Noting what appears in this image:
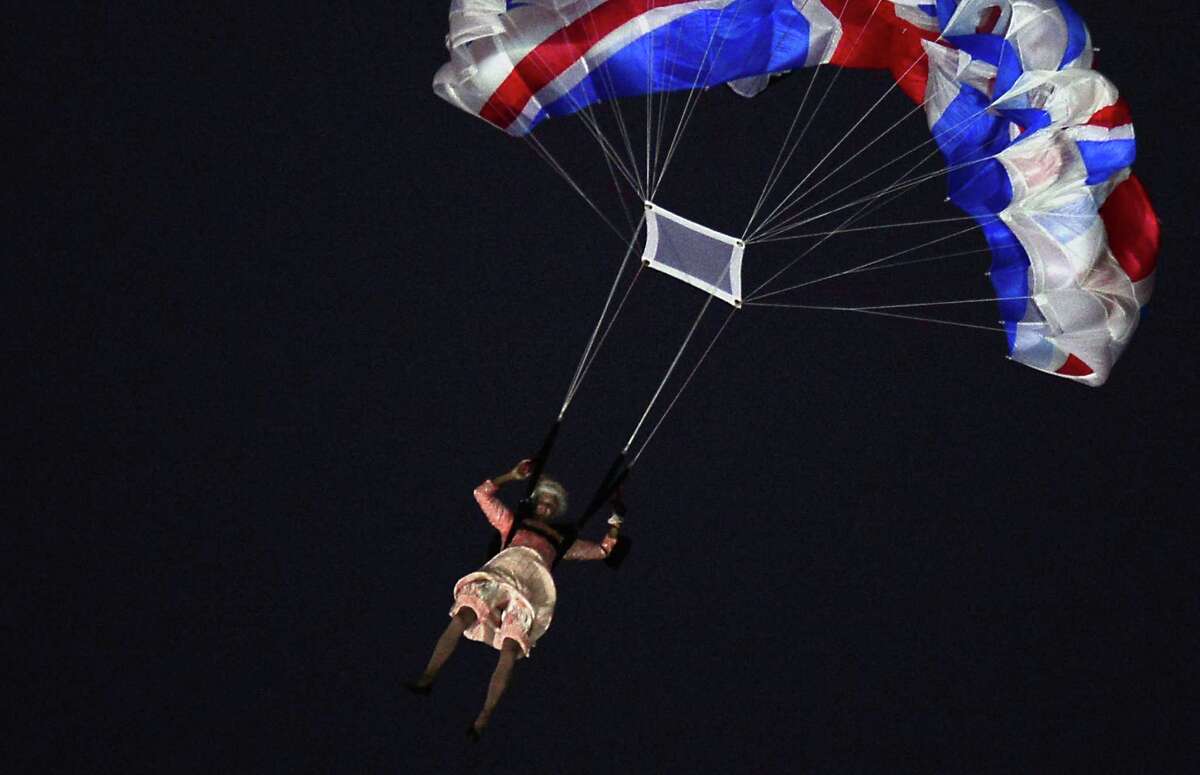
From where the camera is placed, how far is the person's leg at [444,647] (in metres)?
5.52

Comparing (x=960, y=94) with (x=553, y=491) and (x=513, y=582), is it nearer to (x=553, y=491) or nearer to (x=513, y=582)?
(x=553, y=491)

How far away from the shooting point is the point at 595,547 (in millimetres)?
6105

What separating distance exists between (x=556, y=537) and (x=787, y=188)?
1847mm

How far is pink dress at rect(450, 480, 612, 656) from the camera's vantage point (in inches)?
227

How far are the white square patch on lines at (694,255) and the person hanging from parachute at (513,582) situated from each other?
90 centimetres

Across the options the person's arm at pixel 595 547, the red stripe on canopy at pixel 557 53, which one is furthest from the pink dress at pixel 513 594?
the red stripe on canopy at pixel 557 53

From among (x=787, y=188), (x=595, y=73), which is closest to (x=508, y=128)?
(x=595, y=73)

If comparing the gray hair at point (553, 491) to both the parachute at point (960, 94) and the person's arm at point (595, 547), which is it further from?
the parachute at point (960, 94)

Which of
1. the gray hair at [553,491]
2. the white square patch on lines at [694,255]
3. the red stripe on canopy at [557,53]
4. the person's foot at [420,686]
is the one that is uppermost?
the red stripe on canopy at [557,53]

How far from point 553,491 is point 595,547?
242mm

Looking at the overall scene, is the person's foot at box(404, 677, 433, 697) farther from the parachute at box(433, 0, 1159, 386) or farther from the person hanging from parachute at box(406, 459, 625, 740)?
the parachute at box(433, 0, 1159, 386)

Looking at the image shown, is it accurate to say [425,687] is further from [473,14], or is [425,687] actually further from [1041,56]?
[1041,56]

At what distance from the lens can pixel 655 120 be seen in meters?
7.22

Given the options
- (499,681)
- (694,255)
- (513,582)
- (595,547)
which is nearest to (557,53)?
(694,255)
